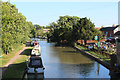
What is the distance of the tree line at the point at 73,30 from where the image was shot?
54.3 m

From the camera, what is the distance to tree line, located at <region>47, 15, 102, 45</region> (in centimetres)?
5431

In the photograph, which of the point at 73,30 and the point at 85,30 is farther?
the point at 73,30

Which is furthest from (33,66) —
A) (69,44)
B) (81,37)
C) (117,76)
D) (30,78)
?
(69,44)

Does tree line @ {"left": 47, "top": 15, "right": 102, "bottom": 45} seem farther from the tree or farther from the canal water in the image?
the canal water

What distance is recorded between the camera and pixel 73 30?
6069 cm

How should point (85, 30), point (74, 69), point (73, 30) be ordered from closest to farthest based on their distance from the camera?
point (74, 69), point (85, 30), point (73, 30)

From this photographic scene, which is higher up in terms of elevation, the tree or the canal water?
the tree

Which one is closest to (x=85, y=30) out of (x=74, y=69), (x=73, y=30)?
(x=73, y=30)

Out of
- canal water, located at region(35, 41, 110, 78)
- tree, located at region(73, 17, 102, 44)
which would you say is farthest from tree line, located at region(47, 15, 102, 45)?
canal water, located at region(35, 41, 110, 78)

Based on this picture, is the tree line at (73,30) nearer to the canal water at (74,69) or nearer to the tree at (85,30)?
the tree at (85,30)

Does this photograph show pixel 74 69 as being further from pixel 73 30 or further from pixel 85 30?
pixel 73 30

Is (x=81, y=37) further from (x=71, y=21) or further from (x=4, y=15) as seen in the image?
(x=4, y=15)

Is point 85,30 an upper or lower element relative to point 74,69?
upper

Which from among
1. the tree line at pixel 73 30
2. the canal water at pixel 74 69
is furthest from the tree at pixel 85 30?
the canal water at pixel 74 69
